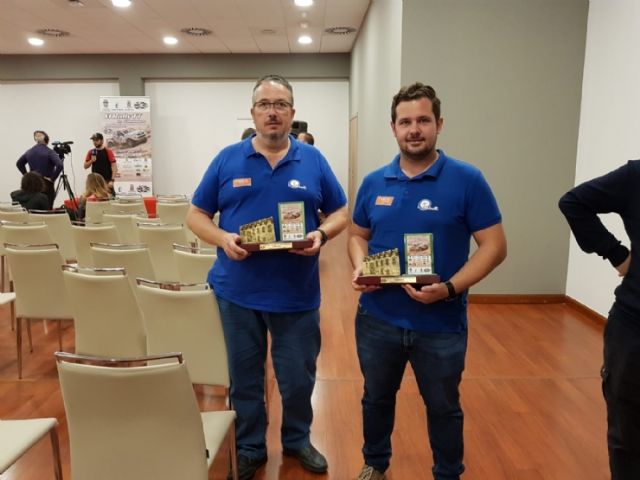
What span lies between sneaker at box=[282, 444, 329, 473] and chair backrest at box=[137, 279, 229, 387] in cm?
46

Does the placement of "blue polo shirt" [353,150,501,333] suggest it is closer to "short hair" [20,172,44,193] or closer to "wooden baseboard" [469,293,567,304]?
"wooden baseboard" [469,293,567,304]

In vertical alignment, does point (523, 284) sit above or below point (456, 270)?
below

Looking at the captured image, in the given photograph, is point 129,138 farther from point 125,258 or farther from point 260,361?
point 260,361

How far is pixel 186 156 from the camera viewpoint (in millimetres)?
10977

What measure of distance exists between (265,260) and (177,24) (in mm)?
7244

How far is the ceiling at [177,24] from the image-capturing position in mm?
6977

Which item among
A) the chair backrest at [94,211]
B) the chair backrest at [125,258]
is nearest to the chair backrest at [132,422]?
the chair backrest at [125,258]

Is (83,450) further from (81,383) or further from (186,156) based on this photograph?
(186,156)

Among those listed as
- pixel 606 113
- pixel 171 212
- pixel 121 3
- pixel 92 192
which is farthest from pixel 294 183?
pixel 121 3

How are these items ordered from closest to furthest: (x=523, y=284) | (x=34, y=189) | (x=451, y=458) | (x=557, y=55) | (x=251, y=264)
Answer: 1. (x=451, y=458)
2. (x=251, y=264)
3. (x=557, y=55)
4. (x=523, y=284)
5. (x=34, y=189)

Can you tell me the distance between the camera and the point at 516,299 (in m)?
4.70

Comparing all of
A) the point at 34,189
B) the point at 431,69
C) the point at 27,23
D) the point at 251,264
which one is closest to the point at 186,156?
the point at 27,23

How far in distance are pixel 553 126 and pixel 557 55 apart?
23.4 inches

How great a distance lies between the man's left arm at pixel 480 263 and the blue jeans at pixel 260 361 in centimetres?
57
